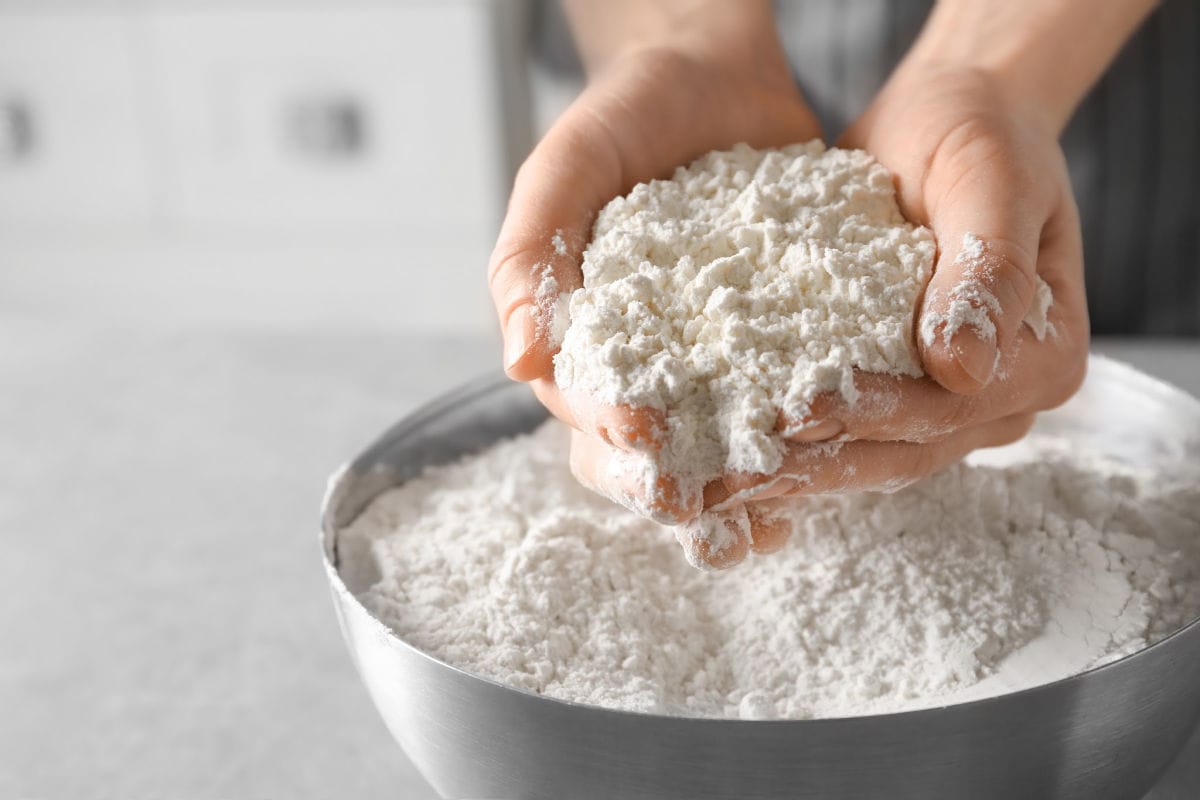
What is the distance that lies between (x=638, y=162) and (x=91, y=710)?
1.71 ft

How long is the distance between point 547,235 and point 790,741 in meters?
0.32

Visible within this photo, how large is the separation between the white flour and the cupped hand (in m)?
0.04

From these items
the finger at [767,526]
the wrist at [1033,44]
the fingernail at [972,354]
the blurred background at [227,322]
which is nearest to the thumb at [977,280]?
the fingernail at [972,354]

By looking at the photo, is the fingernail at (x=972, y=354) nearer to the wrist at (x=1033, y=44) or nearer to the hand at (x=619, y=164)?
the hand at (x=619, y=164)

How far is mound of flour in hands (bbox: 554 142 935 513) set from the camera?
55cm

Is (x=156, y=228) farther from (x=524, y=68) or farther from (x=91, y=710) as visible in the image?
(x=91, y=710)

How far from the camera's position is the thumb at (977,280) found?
566 millimetres

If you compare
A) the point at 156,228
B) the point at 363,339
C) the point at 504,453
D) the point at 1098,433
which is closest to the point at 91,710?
the point at 504,453

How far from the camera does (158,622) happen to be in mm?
905

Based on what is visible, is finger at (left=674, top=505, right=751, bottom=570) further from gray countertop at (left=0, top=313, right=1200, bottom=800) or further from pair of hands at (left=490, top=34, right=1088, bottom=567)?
gray countertop at (left=0, top=313, right=1200, bottom=800)

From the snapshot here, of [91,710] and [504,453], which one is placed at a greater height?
[504,453]

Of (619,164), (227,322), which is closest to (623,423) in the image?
(619,164)

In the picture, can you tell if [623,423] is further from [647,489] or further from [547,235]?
[547,235]

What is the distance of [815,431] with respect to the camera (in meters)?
0.55
